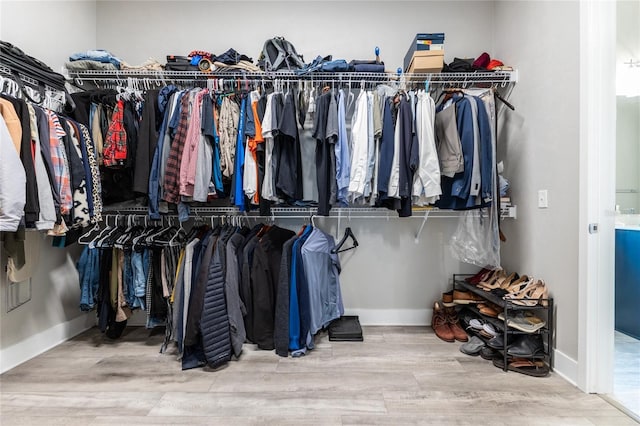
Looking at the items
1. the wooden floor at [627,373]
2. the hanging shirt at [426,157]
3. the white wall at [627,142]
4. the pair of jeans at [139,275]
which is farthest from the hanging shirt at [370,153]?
the wooden floor at [627,373]

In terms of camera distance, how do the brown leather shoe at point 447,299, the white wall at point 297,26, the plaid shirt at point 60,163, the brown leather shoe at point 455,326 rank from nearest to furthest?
the plaid shirt at point 60,163 → the brown leather shoe at point 455,326 → the brown leather shoe at point 447,299 → the white wall at point 297,26

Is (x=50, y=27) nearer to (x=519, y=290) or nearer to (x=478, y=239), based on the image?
(x=478, y=239)

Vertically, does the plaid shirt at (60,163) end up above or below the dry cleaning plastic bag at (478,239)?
above

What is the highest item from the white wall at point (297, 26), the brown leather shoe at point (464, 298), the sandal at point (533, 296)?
the white wall at point (297, 26)

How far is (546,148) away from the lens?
1.80 m

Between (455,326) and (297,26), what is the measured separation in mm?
2815

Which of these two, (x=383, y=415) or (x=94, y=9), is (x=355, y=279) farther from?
(x=94, y=9)

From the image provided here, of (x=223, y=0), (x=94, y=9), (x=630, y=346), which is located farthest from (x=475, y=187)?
(x=94, y=9)

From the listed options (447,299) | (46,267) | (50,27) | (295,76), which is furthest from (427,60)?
(46,267)

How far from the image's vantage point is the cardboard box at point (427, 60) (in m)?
1.99

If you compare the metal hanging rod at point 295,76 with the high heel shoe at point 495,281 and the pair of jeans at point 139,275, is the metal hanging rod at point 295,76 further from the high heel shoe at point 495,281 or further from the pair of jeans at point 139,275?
the high heel shoe at point 495,281

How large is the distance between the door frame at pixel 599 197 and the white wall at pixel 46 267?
3381 millimetres

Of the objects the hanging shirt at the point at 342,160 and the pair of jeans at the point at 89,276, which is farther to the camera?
the pair of jeans at the point at 89,276

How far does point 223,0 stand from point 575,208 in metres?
3.03
